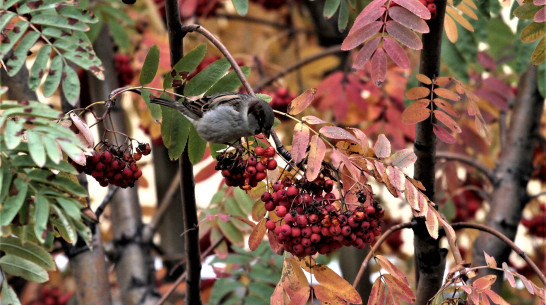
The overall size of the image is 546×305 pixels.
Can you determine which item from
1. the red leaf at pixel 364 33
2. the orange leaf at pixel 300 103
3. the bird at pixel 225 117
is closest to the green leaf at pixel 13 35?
the bird at pixel 225 117

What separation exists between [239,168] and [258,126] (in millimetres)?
423

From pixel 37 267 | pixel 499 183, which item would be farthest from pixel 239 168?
pixel 499 183

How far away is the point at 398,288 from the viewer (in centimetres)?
199

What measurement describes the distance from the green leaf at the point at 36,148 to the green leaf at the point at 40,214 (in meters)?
0.13

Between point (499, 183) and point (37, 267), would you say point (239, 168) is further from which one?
point (499, 183)

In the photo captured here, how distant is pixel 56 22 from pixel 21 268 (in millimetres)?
697

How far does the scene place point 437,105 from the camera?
2248 millimetres

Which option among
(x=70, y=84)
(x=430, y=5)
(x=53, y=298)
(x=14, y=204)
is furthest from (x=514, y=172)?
(x=53, y=298)

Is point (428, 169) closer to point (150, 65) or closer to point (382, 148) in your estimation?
point (382, 148)

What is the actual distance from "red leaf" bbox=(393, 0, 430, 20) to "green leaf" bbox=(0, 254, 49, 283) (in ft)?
4.13

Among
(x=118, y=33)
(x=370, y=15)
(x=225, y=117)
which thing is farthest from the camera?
(x=118, y=33)

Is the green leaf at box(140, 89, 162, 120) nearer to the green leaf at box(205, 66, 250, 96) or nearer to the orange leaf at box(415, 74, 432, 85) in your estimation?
the green leaf at box(205, 66, 250, 96)

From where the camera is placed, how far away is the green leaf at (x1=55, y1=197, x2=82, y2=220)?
1.66 m

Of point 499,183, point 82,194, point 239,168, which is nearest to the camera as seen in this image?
point 82,194
